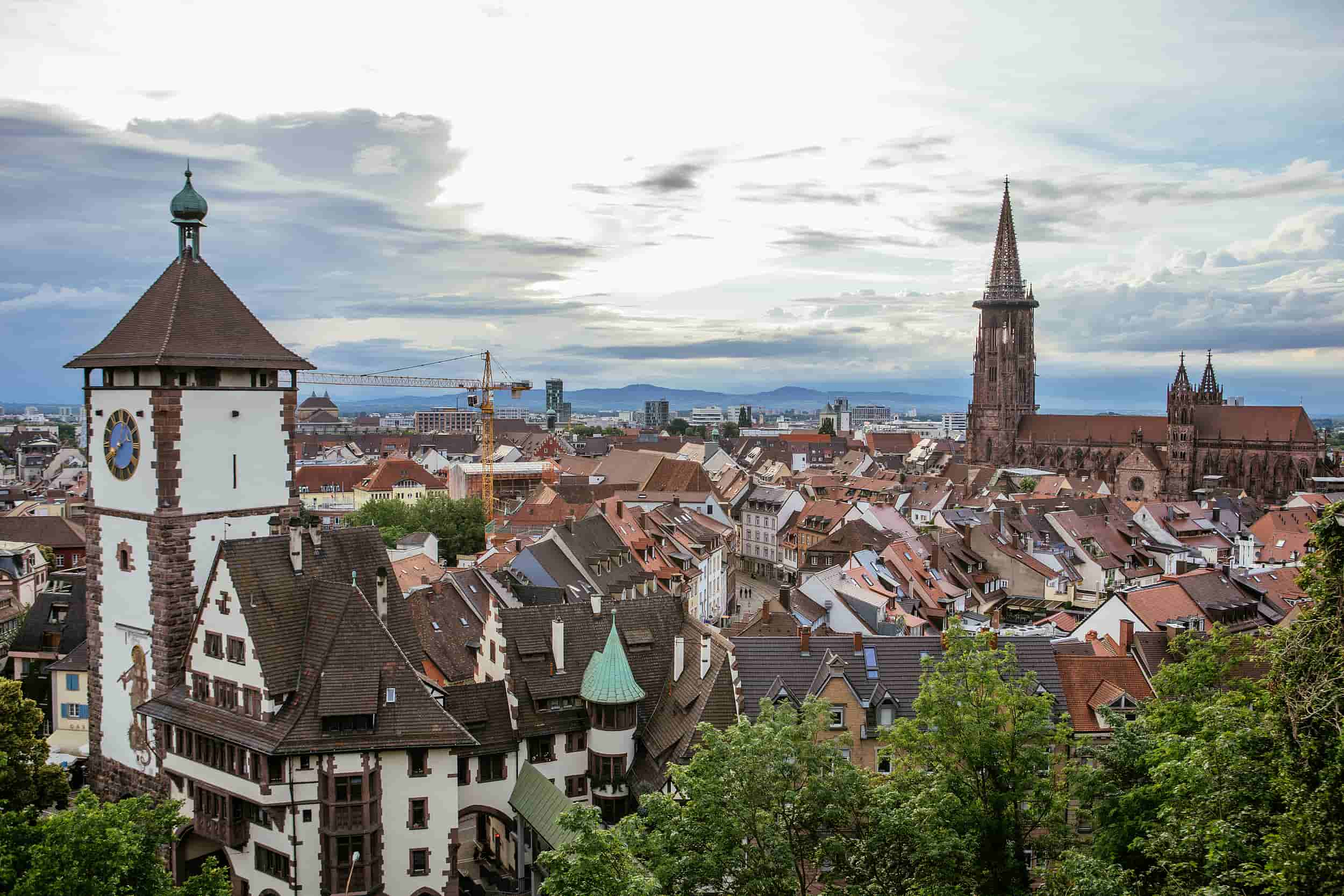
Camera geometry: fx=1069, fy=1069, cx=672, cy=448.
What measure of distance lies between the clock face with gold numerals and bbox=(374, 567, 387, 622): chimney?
10.2 meters

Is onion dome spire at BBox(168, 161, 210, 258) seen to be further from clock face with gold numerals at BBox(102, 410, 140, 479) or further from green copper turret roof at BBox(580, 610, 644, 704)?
green copper turret roof at BBox(580, 610, 644, 704)

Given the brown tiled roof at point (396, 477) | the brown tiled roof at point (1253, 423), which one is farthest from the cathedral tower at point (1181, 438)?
the brown tiled roof at point (396, 477)

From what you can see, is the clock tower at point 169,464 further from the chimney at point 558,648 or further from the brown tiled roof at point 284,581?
the chimney at point 558,648

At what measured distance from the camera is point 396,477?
161875mm

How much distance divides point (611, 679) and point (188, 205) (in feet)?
84.0

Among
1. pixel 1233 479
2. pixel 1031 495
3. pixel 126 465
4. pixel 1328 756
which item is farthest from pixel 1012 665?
pixel 1233 479

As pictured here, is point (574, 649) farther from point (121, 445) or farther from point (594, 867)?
point (594, 867)

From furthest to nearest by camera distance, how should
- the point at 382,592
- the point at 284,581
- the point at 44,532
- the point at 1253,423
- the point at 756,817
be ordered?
the point at 1253,423 → the point at 44,532 → the point at 382,592 → the point at 284,581 → the point at 756,817

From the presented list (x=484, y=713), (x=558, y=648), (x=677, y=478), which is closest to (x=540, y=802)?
(x=484, y=713)

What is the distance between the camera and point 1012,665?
3638 centimetres

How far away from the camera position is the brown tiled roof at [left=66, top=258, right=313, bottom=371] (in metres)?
40.5

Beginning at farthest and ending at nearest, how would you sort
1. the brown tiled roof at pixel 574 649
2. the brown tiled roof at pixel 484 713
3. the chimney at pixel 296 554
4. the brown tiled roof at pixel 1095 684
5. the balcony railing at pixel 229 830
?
the brown tiled roof at pixel 1095 684 < the brown tiled roof at pixel 574 649 < the brown tiled roof at pixel 484 713 < the chimney at pixel 296 554 < the balcony railing at pixel 229 830

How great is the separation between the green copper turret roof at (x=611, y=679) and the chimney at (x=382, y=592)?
889cm

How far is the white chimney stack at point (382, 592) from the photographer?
145 feet
